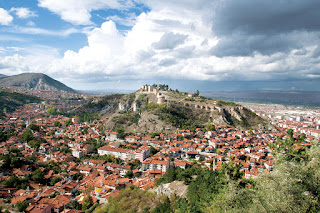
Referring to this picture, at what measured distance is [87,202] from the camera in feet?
63.1

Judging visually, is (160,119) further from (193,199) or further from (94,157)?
(193,199)

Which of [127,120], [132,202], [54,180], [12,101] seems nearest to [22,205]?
[54,180]

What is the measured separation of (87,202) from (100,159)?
1406cm

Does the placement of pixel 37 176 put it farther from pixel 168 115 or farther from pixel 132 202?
pixel 168 115

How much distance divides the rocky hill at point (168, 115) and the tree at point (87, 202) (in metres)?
26.5

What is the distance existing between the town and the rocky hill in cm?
431

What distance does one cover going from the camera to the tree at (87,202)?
18984mm

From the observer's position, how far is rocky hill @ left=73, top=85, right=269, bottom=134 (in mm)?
48000

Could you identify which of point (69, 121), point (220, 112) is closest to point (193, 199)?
point (220, 112)

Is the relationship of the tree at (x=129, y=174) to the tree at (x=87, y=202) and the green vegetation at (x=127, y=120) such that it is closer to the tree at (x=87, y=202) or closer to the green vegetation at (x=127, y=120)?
the tree at (x=87, y=202)

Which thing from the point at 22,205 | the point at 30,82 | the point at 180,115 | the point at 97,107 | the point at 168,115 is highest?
the point at 30,82

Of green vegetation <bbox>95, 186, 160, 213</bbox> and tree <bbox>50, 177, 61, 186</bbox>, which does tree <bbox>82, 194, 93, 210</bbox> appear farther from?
tree <bbox>50, 177, 61, 186</bbox>

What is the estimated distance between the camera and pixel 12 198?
64.0ft

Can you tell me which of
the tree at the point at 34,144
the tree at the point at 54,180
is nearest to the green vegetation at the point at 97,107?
the tree at the point at 34,144
